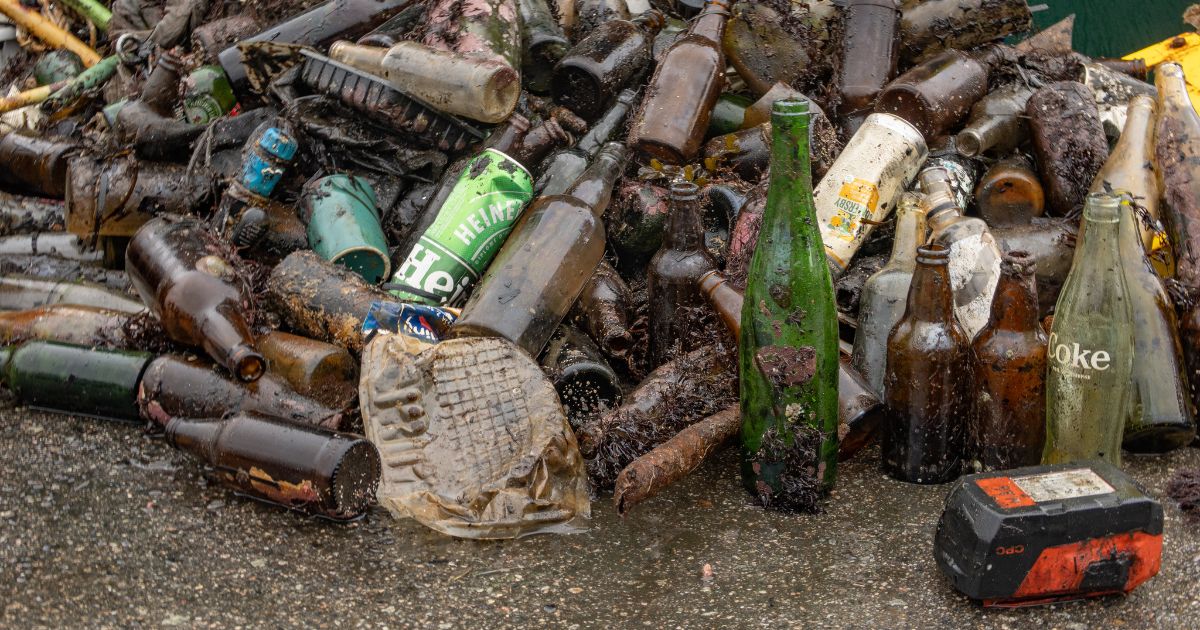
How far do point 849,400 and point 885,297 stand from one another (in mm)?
316

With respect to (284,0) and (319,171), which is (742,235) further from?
(284,0)

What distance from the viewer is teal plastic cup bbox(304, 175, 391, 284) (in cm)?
289

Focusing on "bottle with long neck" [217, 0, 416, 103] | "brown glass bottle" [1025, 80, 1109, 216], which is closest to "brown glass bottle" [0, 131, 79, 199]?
"bottle with long neck" [217, 0, 416, 103]

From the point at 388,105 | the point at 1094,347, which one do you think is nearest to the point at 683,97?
the point at 388,105

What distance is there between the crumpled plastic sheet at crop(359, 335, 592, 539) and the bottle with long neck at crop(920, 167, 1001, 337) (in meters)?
1.00

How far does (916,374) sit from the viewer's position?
7.38ft

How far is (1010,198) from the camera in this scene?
113 inches

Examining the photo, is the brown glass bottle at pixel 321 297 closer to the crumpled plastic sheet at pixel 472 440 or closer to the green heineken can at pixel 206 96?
the crumpled plastic sheet at pixel 472 440

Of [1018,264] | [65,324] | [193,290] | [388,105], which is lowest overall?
[65,324]

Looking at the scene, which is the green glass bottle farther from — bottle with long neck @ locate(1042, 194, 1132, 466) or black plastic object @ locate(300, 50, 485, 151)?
black plastic object @ locate(300, 50, 485, 151)

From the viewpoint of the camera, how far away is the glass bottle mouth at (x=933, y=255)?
2156 millimetres

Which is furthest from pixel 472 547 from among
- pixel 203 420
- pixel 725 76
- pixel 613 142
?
pixel 725 76

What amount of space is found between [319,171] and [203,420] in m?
1.02

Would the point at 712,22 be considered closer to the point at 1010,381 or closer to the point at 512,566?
the point at 1010,381
